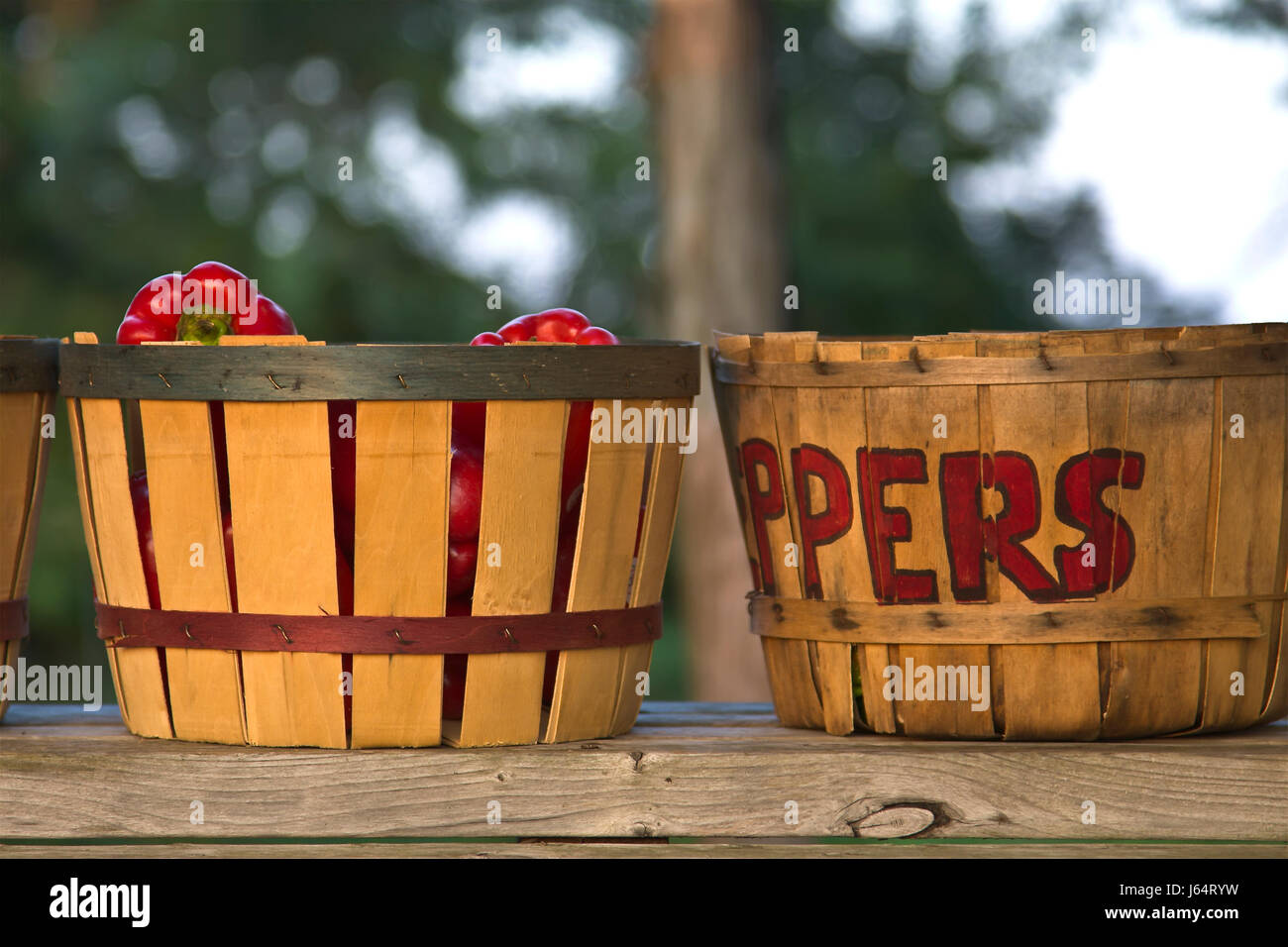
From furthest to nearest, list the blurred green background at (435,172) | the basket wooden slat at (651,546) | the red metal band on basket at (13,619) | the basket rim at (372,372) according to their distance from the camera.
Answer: the blurred green background at (435,172) < the red metal band on basket at (13,619) < the basket wooden slat at (651,546) < the basket rim at (372,372)

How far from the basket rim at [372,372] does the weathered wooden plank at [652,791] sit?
60 centimetres

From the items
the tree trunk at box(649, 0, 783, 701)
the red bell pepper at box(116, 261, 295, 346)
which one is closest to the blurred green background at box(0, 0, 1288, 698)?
the tree trunk at box(649, 0, 783, 701)

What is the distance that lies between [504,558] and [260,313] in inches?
29.3

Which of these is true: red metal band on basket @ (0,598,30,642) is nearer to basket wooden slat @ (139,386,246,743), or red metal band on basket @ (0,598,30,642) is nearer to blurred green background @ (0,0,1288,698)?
basket wooden slat @ (139,386,246,743)

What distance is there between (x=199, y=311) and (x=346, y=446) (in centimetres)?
53

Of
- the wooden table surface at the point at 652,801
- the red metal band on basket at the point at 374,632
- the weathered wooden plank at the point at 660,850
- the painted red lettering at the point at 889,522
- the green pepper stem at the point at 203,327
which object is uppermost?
the green pepper stem at the point at 203,327

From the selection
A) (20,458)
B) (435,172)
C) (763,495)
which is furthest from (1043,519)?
(435,172)

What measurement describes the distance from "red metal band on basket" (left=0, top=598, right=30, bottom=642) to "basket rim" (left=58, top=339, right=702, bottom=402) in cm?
52

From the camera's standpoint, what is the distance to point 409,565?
7.64 feet

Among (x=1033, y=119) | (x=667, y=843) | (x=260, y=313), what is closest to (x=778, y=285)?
(x=260, y=313)

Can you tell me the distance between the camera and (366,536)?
232 cm

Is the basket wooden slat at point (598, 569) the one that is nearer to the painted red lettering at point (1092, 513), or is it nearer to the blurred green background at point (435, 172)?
the painted red lettering at point (1092, 513)

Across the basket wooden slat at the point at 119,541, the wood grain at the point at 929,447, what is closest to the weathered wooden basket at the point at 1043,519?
the wood grain at the point at 929,447

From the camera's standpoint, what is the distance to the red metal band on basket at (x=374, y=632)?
2334mm
